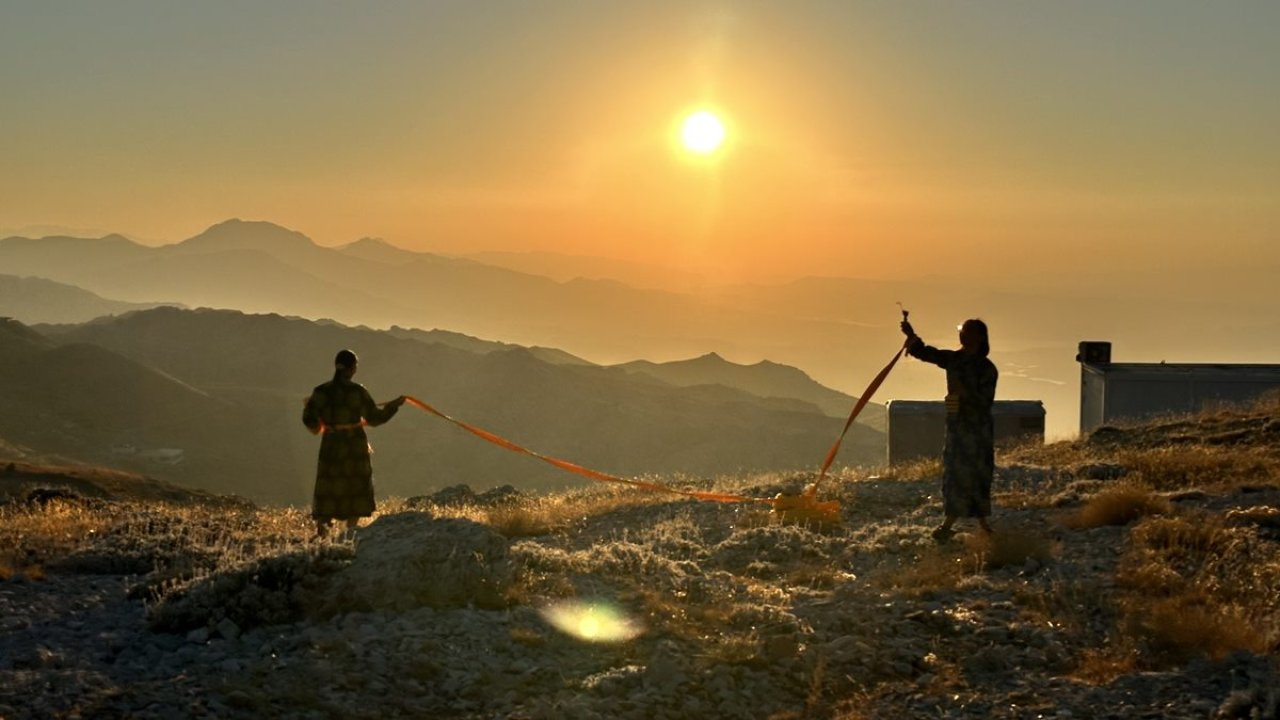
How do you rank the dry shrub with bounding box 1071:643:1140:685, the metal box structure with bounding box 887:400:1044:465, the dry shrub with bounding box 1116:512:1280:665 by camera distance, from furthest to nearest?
the metal box structure with bounding box 887:400:1044:465 < the dry shrub with bounding box 1116:512:1280:665 < the dry shrub with bounding box 1071:643:1140:685

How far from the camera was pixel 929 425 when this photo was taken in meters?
29.7

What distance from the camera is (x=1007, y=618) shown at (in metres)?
9.73

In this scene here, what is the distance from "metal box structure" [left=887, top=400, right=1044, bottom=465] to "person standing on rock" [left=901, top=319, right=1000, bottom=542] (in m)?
16.8

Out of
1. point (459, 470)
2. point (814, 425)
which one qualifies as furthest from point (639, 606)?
point (814, 425)

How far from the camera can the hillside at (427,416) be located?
8512 cm

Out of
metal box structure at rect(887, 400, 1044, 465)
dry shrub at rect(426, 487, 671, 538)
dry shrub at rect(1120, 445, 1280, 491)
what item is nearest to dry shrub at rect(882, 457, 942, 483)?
dry shrub at rect(1120, 445, 1280, 491)

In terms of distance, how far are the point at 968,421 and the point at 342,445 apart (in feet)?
23.7

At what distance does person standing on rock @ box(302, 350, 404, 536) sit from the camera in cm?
1281

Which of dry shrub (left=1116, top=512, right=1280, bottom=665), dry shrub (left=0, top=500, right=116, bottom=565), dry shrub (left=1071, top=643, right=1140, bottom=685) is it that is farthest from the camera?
dry shrub (left=0, top=500, right=116, bottom=565)

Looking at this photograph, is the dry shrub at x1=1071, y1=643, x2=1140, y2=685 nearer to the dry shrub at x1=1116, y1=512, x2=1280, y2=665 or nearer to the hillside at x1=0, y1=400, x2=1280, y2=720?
the hillside at x1=0, y1=400, x2=1280, y2=720

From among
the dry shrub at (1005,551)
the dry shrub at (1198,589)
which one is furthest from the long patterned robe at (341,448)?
the dry shrub at (1198,589)

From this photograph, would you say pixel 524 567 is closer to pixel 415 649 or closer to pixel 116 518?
pixel 415 649

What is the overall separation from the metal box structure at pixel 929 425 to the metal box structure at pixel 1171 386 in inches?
76.6

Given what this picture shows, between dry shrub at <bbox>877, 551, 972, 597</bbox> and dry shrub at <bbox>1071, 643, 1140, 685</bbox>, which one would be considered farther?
dry shrub at <bbox>877, 551, 972, 597</bbox>
